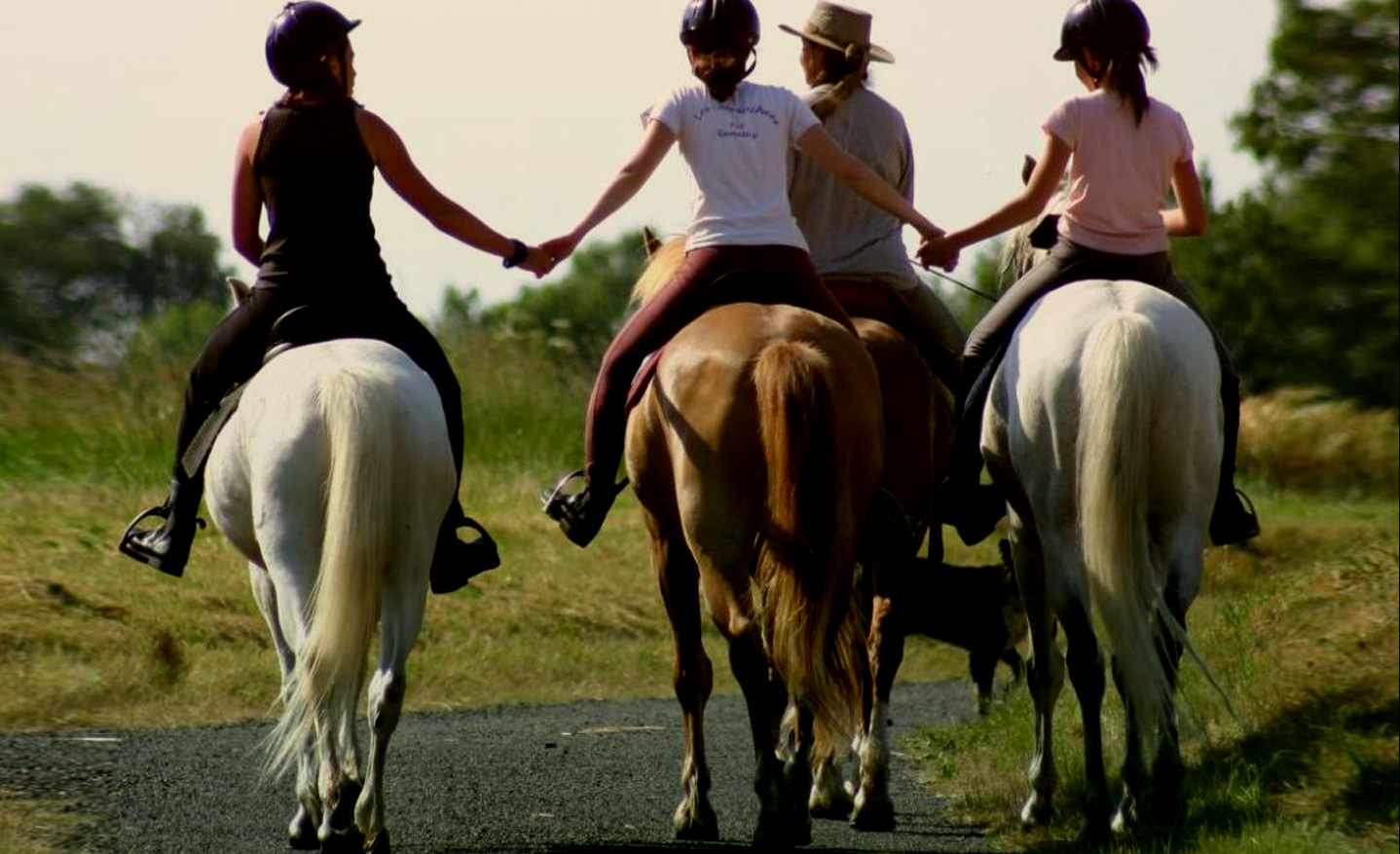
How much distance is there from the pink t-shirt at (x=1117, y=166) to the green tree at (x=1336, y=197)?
3606 mm

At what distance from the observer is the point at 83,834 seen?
7.75m

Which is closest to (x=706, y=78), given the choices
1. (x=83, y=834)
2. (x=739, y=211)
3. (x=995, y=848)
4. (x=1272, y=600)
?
(x=739, y=211)

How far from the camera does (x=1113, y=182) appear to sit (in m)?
7.89

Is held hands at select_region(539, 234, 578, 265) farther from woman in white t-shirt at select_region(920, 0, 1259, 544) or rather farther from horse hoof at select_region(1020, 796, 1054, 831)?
horse hoof at select_region(1020, 796, 1054, 831)

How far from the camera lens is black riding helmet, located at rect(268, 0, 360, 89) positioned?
7.46 meters

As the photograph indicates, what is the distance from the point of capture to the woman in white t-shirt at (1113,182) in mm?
7820

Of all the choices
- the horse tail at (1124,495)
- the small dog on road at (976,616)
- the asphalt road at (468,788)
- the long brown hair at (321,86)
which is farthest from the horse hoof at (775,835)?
the small dog on road at (976,616)

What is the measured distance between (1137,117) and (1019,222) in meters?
0.82

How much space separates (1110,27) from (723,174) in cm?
145

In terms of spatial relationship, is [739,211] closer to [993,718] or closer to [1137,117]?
[1137,117]

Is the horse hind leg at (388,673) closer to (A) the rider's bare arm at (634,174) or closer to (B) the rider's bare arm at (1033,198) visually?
(A) the rider's bare arm at (634,174)

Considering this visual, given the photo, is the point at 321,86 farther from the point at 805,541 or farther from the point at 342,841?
the point at 342,841

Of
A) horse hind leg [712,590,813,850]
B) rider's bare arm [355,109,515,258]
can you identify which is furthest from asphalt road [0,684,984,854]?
rider's bare arm [355,109,515,258]

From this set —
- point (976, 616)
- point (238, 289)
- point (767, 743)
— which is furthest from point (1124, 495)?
point (976, 616)
